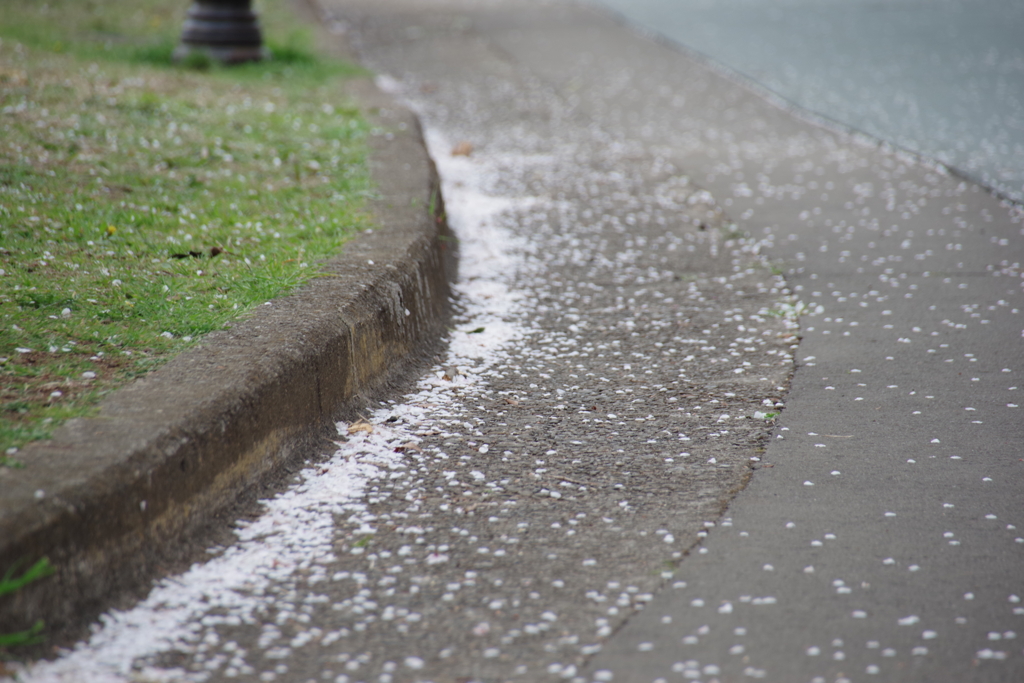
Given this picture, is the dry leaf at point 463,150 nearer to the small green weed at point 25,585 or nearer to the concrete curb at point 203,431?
the concrete curb at point 203,431

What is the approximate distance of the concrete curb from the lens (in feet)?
6.31

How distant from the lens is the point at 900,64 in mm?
9180

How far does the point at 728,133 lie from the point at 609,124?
42.2 inches

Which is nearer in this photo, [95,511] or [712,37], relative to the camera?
[95,511]

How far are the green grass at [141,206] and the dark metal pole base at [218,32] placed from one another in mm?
463

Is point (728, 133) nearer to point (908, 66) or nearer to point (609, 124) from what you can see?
point (609, 124)

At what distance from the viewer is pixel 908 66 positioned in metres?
9.09

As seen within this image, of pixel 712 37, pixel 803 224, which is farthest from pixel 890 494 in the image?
pixel 712 37

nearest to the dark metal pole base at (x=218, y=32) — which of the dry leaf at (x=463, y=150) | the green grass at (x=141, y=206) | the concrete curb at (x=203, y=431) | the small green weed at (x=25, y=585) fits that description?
the green grass at (x=141, y=206)

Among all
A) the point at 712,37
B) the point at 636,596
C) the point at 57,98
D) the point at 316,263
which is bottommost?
the point at 636,596

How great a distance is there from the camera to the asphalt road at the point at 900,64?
6918mm

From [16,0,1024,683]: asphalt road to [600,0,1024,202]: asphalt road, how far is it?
1487 mm

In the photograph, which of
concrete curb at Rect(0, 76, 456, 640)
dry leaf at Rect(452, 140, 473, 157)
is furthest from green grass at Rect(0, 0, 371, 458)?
dry leaf at Rect(452, 140, 473, 157)

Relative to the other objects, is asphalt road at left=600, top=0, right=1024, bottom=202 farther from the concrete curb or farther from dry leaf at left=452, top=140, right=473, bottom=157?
the concrete curb
